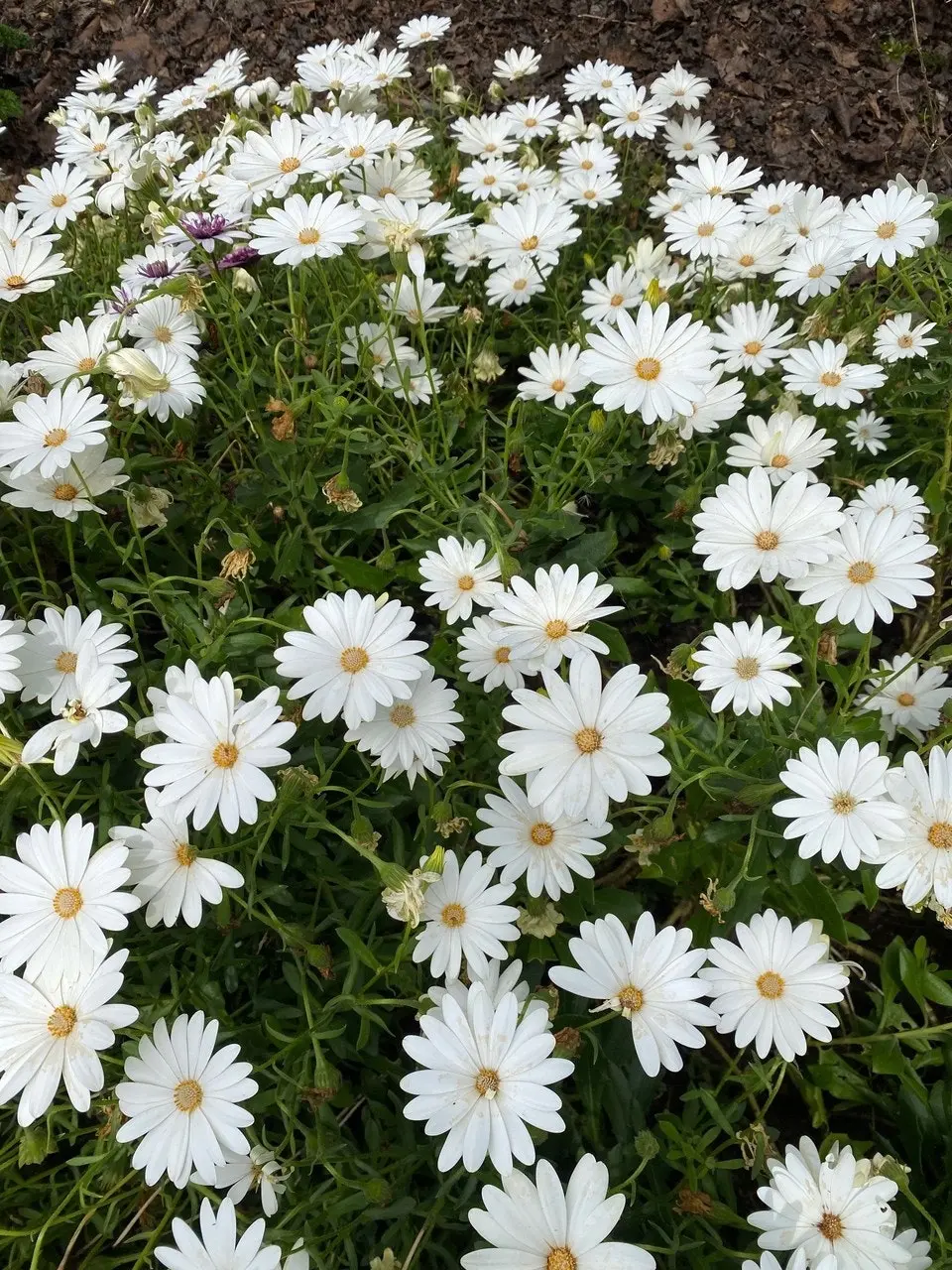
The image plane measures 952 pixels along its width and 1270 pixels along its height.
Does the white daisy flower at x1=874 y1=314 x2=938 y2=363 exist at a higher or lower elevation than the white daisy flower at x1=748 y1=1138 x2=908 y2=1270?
higher

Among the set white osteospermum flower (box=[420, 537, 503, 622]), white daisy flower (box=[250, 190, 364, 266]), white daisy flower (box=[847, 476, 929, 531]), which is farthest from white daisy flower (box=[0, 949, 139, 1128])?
white daisy flower (box=[847, 476, 929, 531])

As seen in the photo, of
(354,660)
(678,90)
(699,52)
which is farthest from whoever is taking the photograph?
(699,52)

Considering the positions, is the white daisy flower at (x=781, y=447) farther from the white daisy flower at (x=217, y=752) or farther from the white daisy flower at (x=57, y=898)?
the white daisy flower at (x=57, y=898)

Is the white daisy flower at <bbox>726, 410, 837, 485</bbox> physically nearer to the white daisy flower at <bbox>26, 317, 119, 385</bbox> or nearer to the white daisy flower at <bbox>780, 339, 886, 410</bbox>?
the white daisy flower at <bbox>780, 339, 886, 410</bbox>

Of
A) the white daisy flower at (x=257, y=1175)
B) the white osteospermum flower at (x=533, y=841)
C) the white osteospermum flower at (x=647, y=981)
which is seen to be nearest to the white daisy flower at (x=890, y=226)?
the white osteospermum flower at (x=533, y=841)

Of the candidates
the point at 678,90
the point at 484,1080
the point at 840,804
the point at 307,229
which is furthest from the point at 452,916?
the point at 678,90

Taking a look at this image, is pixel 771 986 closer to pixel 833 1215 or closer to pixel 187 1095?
pixel 833 1215
